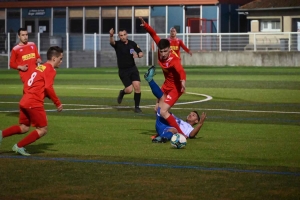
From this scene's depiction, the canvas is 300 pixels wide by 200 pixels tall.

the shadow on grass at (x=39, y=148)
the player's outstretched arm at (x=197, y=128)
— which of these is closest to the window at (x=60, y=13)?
the player's outstretched arm at (x=197, y=128)

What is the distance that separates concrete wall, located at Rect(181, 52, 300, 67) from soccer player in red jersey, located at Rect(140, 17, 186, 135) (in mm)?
33572

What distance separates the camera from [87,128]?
16.4 meters

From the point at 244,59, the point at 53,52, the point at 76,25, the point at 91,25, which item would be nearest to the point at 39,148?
the point at 53,52

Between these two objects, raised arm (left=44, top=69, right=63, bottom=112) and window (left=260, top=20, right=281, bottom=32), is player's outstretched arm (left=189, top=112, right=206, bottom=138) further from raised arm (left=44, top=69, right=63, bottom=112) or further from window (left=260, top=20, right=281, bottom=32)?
window (left=260, top=20, right=281, bottom=32)

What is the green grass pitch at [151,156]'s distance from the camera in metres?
9.71

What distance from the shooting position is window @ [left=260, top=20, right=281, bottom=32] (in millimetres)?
58531

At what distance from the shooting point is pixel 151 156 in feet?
41.0

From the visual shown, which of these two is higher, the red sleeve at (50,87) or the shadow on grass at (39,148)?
the red sleeve at (50,87)

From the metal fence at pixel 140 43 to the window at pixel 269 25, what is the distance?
429 centimetres

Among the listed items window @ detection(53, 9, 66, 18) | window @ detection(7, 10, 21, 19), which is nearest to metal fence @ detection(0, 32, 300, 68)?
window @ detection(53, 9, 66, 18)

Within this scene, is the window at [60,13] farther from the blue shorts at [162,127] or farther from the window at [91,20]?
the blue shorts at [162,127]

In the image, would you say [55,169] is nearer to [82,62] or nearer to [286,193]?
[286,193]

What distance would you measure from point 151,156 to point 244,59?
37713 mm

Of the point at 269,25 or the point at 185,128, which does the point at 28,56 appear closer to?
the point at 185,128
